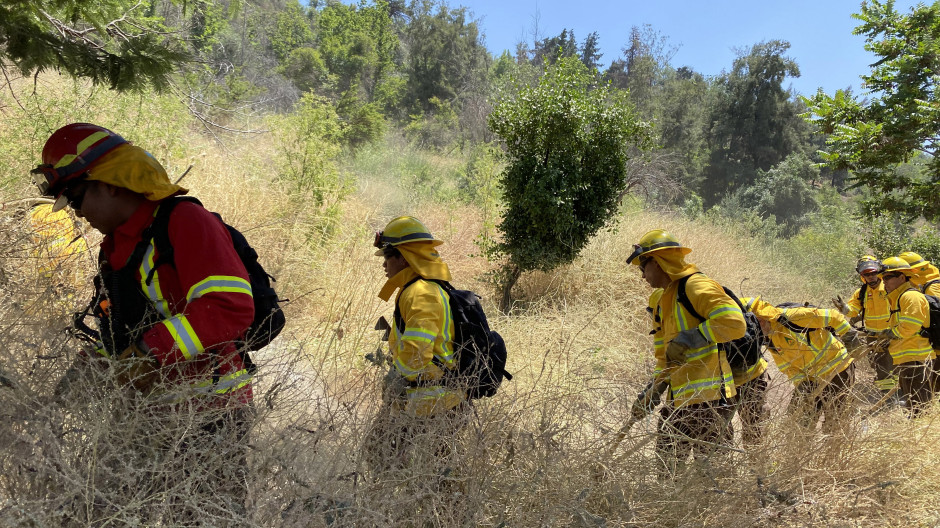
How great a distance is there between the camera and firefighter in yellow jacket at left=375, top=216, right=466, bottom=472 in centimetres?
215

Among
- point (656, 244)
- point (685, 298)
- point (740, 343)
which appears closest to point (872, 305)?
point (740, 343)

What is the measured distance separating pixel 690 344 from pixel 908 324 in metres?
3.28

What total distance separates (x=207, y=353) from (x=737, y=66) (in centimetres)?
3318

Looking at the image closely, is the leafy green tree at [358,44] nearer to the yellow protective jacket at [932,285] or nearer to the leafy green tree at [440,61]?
the leafy green tree at [440,61]

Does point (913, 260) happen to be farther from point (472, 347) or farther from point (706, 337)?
point (472, 347)

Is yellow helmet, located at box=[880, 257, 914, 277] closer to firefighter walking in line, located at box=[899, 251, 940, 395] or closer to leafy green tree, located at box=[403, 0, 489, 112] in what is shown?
firefighter walking in line, located at box=[899, 251, 940, 395]

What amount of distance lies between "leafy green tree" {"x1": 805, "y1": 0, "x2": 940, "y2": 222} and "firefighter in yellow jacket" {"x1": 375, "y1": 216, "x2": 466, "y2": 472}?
25.1 ft

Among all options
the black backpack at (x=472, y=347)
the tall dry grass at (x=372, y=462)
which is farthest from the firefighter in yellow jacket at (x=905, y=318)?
the black backpack at (x=472, y=347)

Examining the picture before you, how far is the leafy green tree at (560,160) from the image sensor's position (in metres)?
7.62

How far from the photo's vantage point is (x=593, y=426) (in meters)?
2.61

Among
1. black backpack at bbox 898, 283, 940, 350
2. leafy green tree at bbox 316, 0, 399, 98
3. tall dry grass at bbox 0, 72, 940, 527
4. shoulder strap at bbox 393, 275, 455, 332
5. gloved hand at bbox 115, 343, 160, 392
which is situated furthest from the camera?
leafy green tree at bbox 316, 0, 399, 98

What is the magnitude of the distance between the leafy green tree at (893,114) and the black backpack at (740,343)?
5.93 m

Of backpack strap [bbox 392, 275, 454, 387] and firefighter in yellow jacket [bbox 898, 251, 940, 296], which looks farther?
firefighter in yellow jacket [bbox 898, 251, 940, 296]

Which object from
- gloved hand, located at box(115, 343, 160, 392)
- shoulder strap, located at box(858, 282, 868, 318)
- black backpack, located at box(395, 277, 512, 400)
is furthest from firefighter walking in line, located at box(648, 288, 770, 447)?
shoulder strap, located at box(858, 282, 868, 318)
